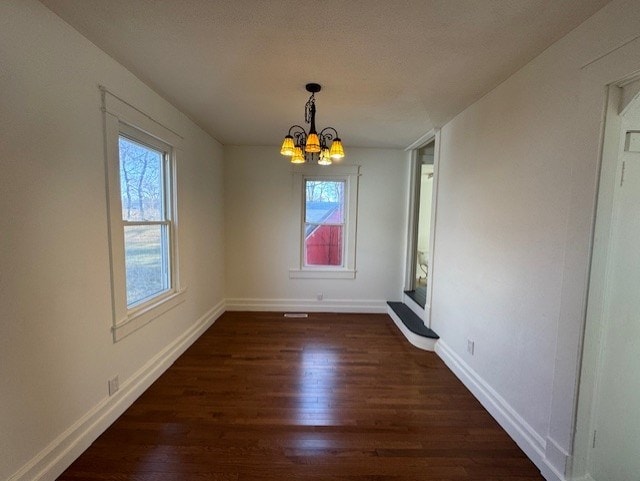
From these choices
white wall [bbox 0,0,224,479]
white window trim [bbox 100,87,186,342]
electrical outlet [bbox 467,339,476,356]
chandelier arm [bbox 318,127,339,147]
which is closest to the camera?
white wall [bbox 0,0,224,479]

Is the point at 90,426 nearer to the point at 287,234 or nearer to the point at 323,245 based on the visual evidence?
the point at 287,234

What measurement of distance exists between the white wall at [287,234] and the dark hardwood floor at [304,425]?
1.36m

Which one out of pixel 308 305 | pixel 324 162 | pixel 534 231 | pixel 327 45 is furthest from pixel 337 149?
pixel 308 305

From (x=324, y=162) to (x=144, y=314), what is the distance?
6.34 ft

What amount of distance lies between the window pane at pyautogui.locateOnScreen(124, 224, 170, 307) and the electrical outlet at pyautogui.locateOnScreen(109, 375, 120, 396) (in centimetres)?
52

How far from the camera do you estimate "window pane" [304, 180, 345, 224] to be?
14.6 ft

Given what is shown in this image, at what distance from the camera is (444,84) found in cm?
221

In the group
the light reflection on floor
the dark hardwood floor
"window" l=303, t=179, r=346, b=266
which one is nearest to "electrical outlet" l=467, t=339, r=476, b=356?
the dark hardwood floor

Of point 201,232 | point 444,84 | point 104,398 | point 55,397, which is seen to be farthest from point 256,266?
point 444,84

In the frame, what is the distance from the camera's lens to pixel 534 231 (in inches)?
70.0

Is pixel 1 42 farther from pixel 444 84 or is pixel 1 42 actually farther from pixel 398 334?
pixel 398 334

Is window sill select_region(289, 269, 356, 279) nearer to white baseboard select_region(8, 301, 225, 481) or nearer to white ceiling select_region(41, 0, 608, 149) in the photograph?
white baseboard select_region(8, 301, 225, 481)

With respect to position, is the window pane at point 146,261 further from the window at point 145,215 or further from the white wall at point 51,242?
the white wall at point 51,242

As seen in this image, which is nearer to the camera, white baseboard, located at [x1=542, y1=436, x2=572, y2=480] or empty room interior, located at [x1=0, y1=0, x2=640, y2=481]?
empty room interior, located at [x1=0, y1=0, x2=640, y2=481]
